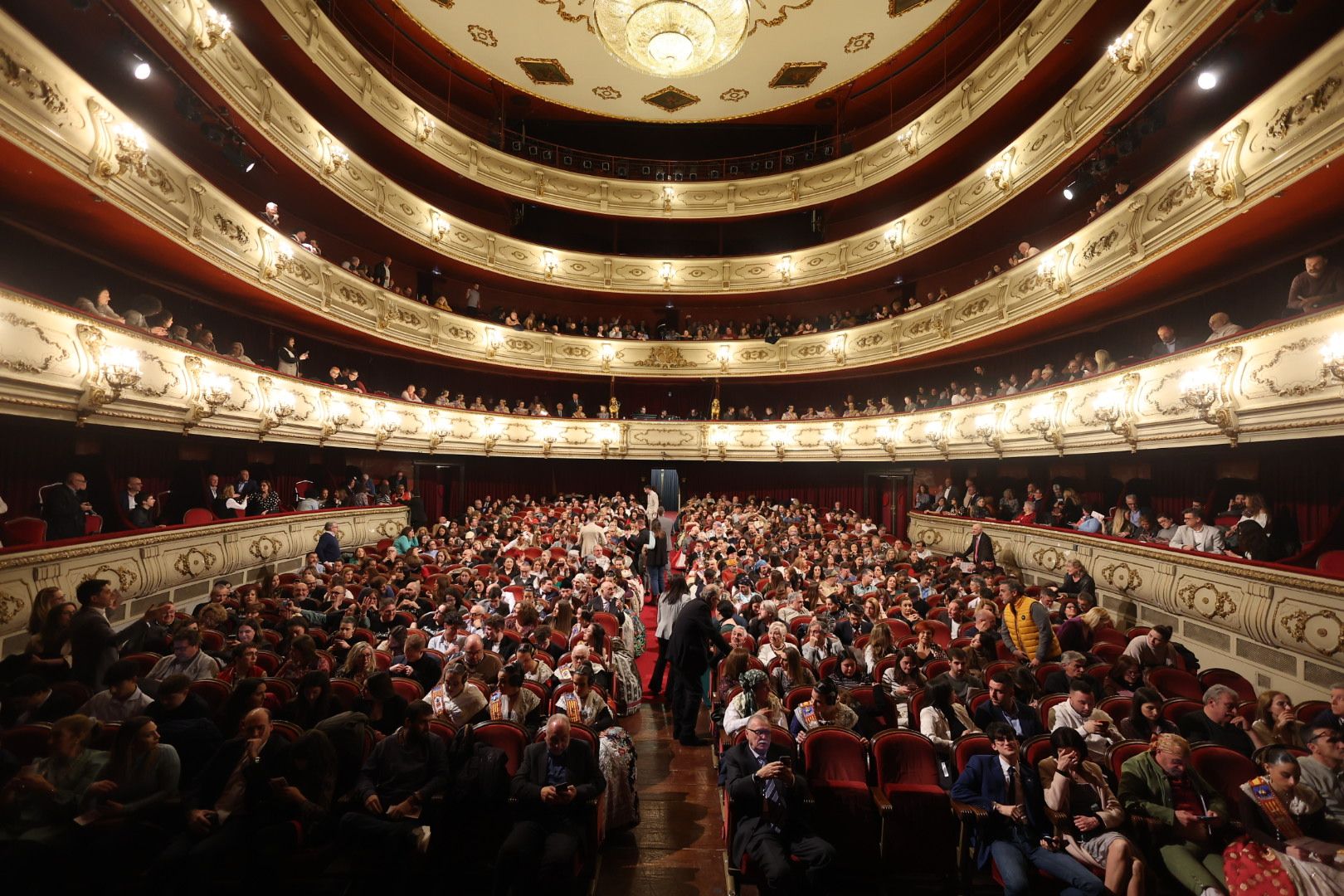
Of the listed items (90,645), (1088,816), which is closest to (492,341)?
(90,645)

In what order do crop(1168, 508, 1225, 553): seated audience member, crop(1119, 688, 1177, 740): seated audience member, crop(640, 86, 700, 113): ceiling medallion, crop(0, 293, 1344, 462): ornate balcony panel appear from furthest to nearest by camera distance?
crop(640, 86, 700, 113): ceiling medallion
crop(1168, 508, 1225, 553): seated audience member
crop(0, 293, 1344, 462): ornate balcony panel
crop(1119, 688, 1177, 740): seated audience member

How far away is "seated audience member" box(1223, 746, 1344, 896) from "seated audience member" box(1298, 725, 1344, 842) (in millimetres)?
218

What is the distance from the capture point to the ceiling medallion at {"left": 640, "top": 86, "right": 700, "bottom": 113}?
16359mm

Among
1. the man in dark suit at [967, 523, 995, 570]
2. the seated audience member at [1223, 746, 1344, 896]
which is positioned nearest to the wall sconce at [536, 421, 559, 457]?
the man in dark suit at [967, 523, 995, 570]

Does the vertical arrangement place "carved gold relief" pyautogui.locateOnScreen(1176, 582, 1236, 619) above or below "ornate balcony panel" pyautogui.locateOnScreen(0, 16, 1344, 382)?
below

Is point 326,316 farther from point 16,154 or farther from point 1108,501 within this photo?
point 1108,501

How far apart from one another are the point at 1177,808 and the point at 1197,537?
4950 millimetres

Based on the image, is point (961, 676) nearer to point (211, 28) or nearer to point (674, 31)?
point (674, 31)

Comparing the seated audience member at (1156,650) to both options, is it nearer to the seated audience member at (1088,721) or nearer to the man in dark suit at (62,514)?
the seated audience member at (1088,721)

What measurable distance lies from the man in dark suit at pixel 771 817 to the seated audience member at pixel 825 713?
0.44 meters

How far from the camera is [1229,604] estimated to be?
19.3ft

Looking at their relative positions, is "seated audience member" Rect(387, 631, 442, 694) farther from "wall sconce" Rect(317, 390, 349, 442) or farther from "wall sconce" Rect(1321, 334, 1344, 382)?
"wall sconce" Rect(1321, 334, 1344, 382)

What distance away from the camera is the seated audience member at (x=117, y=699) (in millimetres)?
3643

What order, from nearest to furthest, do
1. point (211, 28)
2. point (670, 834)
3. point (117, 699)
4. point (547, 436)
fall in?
point (117, 699)
point (670, 834)
point (211, 28)
point (547, 436)
